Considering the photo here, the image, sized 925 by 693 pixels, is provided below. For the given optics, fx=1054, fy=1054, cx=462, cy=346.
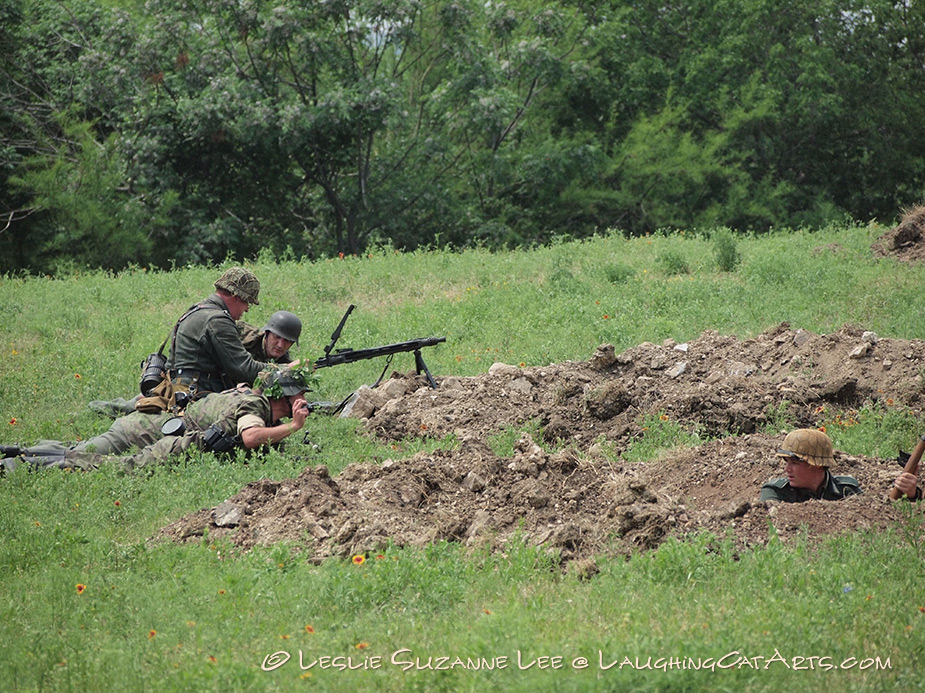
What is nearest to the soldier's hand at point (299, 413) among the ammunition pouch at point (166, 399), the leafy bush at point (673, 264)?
the ammunition pouch at point (166, 399)

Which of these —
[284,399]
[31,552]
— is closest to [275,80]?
[284,399]

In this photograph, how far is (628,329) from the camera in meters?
12.2

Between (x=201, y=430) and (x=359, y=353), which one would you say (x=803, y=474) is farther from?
(x=201, y=430)

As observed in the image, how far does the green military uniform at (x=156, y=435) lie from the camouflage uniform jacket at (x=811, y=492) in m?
3.94

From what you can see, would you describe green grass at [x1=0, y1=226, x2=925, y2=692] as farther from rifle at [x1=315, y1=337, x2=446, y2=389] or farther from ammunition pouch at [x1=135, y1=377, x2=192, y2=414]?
ammunition pouch at [x1=135, y1=377, x2=192, y2=414]

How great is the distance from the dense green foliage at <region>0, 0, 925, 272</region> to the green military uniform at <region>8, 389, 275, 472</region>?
14327mm

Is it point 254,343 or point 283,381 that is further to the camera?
point 254,343

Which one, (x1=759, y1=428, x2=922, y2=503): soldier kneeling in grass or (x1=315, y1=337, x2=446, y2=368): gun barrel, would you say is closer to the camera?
(x1=759, y1=428, x2=922, y2=503): soldier kneeling in grass

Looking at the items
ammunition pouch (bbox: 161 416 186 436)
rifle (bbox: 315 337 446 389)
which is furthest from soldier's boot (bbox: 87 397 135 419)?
rifle (bbox: 315 337 446 389)

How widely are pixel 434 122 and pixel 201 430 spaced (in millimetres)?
20818

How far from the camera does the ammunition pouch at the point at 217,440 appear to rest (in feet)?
27.5

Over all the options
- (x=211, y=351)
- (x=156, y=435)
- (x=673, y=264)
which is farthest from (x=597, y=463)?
(x=673, y=264)

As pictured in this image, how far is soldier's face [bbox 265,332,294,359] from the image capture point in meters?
9.26

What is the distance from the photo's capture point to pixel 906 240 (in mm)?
14719
